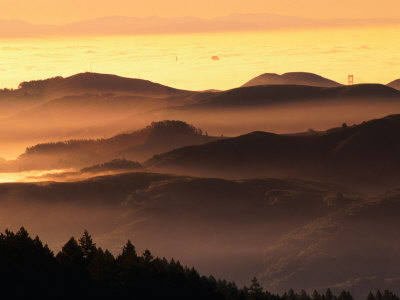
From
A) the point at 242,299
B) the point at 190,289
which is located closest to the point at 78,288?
the point at 190,289

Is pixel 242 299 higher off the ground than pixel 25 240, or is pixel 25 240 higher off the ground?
pixel 25 240

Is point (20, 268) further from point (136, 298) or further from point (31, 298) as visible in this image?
point (136, 298)

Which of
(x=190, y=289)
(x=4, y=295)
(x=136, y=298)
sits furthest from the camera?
(x=190, y=289)

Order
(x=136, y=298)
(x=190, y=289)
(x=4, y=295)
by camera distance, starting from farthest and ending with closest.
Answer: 1. (x=190, y=289)
2. (x=136, y=298)
3. (x=4, y=295)

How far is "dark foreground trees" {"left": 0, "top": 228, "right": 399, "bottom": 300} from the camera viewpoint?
435 ft

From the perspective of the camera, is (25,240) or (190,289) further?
(190,289)

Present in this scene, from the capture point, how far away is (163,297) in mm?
141750

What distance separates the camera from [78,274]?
13888cm

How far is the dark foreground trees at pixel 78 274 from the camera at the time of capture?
5221 inches

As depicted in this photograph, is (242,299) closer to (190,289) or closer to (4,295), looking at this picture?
(190,289)

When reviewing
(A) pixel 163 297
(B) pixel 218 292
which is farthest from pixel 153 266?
(B) pixel 218 292

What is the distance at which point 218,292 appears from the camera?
500 ft

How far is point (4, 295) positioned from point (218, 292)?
3421 centimetres

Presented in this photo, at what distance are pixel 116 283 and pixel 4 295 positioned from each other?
16010 millimetres
